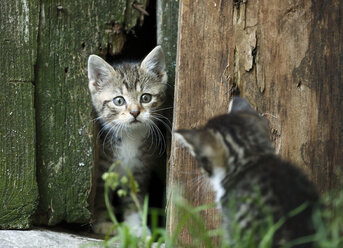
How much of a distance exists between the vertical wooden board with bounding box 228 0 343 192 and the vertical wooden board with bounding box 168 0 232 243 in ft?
0.36

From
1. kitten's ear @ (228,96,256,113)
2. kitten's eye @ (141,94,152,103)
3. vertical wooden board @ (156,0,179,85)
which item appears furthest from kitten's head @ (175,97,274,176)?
kitten's eye @ (141,94,152,103)

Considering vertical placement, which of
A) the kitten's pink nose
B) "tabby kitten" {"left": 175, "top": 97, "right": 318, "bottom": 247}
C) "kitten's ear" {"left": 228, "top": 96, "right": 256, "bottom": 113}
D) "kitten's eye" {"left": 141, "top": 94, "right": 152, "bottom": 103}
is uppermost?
"kitten's eye" {"left": 141, "top": 94, "right": 152, "bottom": 103}

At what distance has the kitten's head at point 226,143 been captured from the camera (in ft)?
10.6

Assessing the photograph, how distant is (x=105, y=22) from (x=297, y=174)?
2.57 meters

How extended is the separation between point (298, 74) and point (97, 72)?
1971mm

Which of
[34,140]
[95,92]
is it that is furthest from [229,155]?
[95,92]

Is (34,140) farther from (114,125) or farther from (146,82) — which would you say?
(146,82)

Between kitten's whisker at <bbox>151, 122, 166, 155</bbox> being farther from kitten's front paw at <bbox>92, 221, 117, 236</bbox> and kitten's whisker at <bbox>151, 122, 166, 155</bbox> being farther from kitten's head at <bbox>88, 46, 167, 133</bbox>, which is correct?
kitten's front paw at <bbox>92, 221, 117, 236</bbox>

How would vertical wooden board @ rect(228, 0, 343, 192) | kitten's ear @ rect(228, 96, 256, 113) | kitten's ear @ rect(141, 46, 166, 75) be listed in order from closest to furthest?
kitten's ear @ rect(228, 96, 256, 113)
vertical wooden board @ rect(228, 0, 343, 192)
kitten's ear @ rect(141, 46, 166, 75)

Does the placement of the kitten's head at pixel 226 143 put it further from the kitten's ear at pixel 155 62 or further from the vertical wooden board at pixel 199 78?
the kitten's ear at pixel 155 62

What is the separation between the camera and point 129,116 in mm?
5500

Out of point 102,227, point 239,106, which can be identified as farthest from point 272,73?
point 102,227

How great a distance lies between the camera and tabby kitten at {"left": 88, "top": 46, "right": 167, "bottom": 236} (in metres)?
5.55

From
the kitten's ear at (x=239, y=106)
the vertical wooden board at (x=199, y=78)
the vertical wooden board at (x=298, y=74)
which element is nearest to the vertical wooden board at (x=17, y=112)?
the vertical wooden board at (x=199, y=78)
